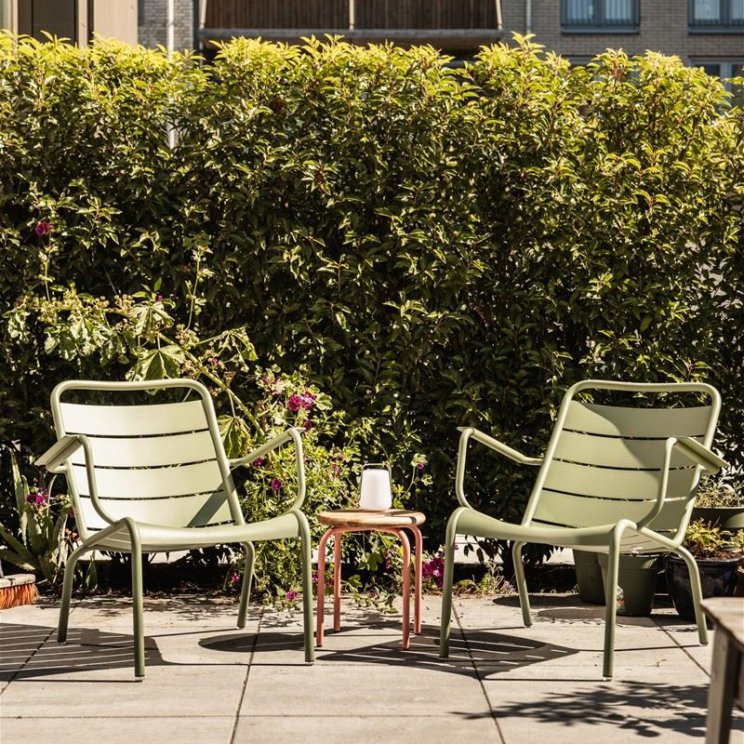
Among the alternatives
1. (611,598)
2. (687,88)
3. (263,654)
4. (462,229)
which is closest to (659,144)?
(687,88)

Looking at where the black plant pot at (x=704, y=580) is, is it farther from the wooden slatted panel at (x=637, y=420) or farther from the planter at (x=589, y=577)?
the wooden slatted panel at (x=637, y=420)

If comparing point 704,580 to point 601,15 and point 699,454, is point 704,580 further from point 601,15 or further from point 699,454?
point 601,15

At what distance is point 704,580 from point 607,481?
0.65 metres

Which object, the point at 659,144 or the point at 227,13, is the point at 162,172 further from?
the point at 227,13

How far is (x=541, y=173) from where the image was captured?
5.82 meters

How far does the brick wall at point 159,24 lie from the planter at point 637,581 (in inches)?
616

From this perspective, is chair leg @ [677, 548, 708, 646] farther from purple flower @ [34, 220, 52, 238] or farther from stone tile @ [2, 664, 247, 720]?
purple flower @ [34, 220, 52, 238]

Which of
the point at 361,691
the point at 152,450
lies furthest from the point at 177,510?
the point at 361,691

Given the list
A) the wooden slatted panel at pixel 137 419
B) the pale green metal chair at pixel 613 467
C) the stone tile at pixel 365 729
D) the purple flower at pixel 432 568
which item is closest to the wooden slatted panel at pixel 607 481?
the pale green metal chair at pixel 613 467

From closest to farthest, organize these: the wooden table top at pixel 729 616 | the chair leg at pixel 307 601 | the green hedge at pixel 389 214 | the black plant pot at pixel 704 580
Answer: the wooden table top at pixel 729 616, the chair leg at pixel 307 601, the black plant pot at pixel 704 580, the green hedge at pixel 389 214

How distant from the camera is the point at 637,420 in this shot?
17.5 ft

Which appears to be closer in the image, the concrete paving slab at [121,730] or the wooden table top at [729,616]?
the wooden table top at [729,616]

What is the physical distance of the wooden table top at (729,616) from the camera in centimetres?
218

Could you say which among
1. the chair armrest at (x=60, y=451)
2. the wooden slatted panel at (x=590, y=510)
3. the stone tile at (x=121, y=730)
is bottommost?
the stone tile at (x=121, y=730)
